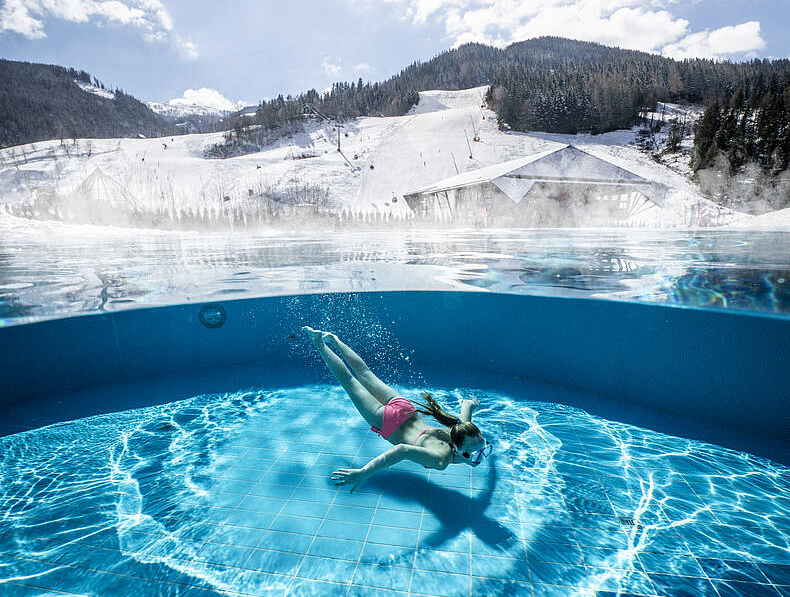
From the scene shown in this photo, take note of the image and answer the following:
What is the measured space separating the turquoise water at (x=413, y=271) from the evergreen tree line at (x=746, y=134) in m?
11.5

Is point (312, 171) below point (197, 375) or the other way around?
the other way around

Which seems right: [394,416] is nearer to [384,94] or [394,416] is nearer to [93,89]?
[93,89]

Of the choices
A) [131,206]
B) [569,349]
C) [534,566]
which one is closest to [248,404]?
[534,566]

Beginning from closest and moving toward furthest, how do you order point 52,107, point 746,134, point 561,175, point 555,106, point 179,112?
point 561,175 → point 746,134 → point 52,107 → point 555,106 → point 179,112

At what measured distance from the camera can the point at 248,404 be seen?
5121 mm

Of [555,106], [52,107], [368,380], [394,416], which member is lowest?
[394,416]

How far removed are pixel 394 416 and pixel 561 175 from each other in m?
20.8

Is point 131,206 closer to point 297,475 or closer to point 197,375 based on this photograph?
point 197,375

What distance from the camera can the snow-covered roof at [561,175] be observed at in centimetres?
1977

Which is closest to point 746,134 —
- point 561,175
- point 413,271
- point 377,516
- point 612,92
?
point 561,175

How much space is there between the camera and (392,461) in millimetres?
2836

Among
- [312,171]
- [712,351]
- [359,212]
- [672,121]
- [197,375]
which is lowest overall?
[197,375]

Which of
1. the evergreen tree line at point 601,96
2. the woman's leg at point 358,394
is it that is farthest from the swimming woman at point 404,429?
the evergreen tree line at point 601,96

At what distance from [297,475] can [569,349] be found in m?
4.62
